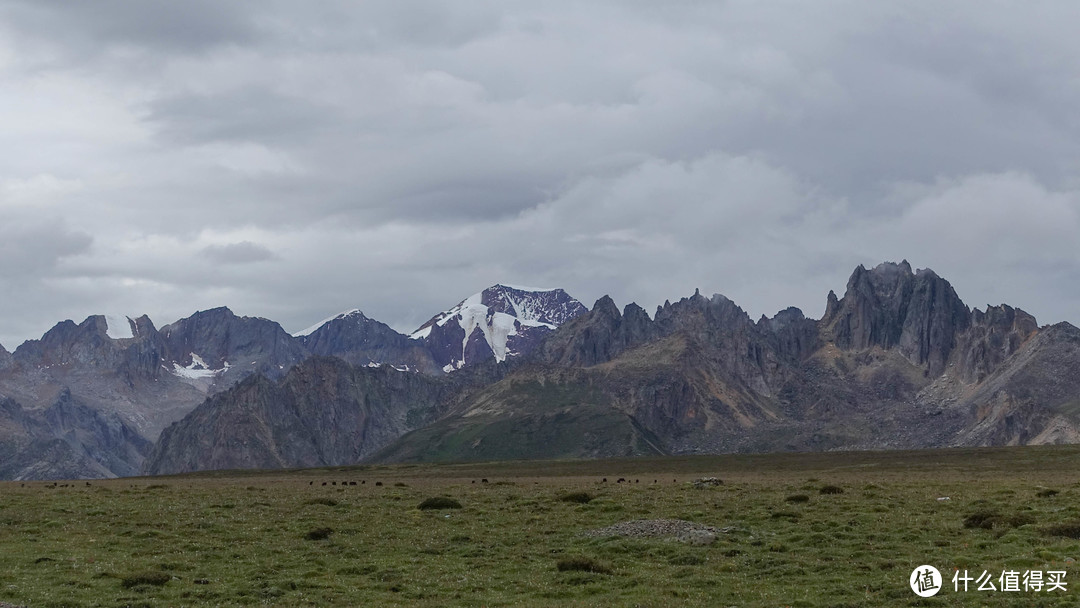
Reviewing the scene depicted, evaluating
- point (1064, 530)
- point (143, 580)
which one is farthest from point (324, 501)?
point (1064, 530)

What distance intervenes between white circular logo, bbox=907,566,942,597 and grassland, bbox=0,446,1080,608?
0.33 meters

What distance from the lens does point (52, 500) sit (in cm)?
7169

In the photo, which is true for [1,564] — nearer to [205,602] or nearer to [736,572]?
[205,602]

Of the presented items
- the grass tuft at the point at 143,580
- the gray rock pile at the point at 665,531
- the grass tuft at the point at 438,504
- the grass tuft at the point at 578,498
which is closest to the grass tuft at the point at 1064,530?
the gray rock pile at the point at 665,531

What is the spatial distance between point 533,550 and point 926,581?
59.2ft

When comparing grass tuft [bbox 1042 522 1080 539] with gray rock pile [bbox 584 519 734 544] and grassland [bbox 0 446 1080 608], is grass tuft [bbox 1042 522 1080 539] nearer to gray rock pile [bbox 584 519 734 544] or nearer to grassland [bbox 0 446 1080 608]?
grassland [bbox 0 446 1080 608]

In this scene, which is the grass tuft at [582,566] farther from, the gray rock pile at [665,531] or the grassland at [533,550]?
the gray rock pile at [665,531]

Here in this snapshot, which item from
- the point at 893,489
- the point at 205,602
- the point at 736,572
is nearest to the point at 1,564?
the point at 205,602

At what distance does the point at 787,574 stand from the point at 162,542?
101 feet

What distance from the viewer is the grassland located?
117ft

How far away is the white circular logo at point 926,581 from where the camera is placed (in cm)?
3375

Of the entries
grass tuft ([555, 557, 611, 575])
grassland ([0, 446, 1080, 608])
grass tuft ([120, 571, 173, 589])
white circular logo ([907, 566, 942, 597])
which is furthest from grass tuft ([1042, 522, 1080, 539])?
grass tuft ([120, 571, 173, 589])

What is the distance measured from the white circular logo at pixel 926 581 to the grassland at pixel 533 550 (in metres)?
0.33

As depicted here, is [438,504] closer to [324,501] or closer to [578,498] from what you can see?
[324,501]
